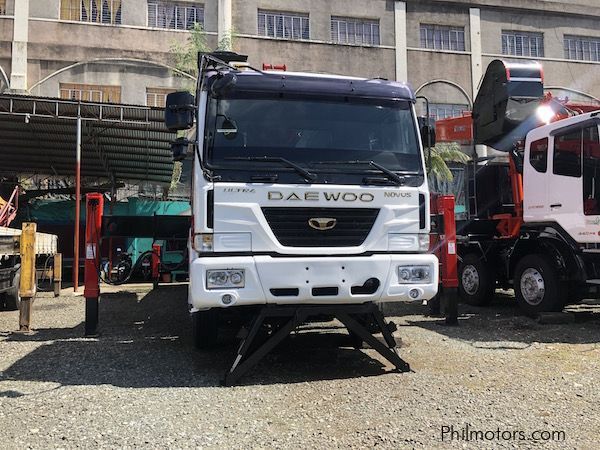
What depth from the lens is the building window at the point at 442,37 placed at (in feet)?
85.8

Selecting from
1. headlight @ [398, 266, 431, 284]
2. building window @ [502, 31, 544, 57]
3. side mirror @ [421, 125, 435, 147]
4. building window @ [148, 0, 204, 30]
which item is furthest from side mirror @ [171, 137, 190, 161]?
building window @ [502, 31, 544, 57]

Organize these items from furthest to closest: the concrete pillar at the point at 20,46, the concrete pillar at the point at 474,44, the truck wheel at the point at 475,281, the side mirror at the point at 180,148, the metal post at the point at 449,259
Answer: the concrete pillar at the point at 474,44 < the concrete pillar at the point at 20,46 < the truck wheel at the point at 475,281 < the metal post at the point at 449,259 < the side mirror at the point at 180,148

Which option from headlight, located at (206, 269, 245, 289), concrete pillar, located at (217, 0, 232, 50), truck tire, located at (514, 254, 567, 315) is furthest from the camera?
concrete pillar, located at (217, 0, 232, 50)

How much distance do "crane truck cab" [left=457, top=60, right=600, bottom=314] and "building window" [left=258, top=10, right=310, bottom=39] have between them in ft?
51.6

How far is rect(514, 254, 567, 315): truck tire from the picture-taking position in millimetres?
7859

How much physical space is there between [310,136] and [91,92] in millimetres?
19728

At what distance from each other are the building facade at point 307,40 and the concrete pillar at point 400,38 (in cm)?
5

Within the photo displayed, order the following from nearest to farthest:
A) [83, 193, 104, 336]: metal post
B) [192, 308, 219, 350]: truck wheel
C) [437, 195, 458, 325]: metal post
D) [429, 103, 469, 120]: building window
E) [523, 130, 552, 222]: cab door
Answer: [192, 308, 219, 350]: truck wheel, [83, 193, 104, 336]: metal post, [437, 195, 458, 325]: metal post, [523, 130, 552, 222]: cab door, [429, 103, 469, 120]: building window

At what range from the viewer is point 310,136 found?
504 centimetres

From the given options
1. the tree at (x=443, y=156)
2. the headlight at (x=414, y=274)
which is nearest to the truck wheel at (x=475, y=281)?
the headlight at (x=414, y=274)

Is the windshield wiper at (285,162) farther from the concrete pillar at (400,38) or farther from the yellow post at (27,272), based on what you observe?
the concrete pillar at (400,38)

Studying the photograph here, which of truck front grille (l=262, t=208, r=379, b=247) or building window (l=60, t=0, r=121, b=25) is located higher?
building window (l=60, t=0, r=121, b=25)

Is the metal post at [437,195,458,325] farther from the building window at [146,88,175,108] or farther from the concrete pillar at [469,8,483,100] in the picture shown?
the concrete pillar at [469,8,483,100]

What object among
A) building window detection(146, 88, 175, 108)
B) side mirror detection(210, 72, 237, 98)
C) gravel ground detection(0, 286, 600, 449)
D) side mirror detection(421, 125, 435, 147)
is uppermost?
building window detection(146, 88, 175, 108)
